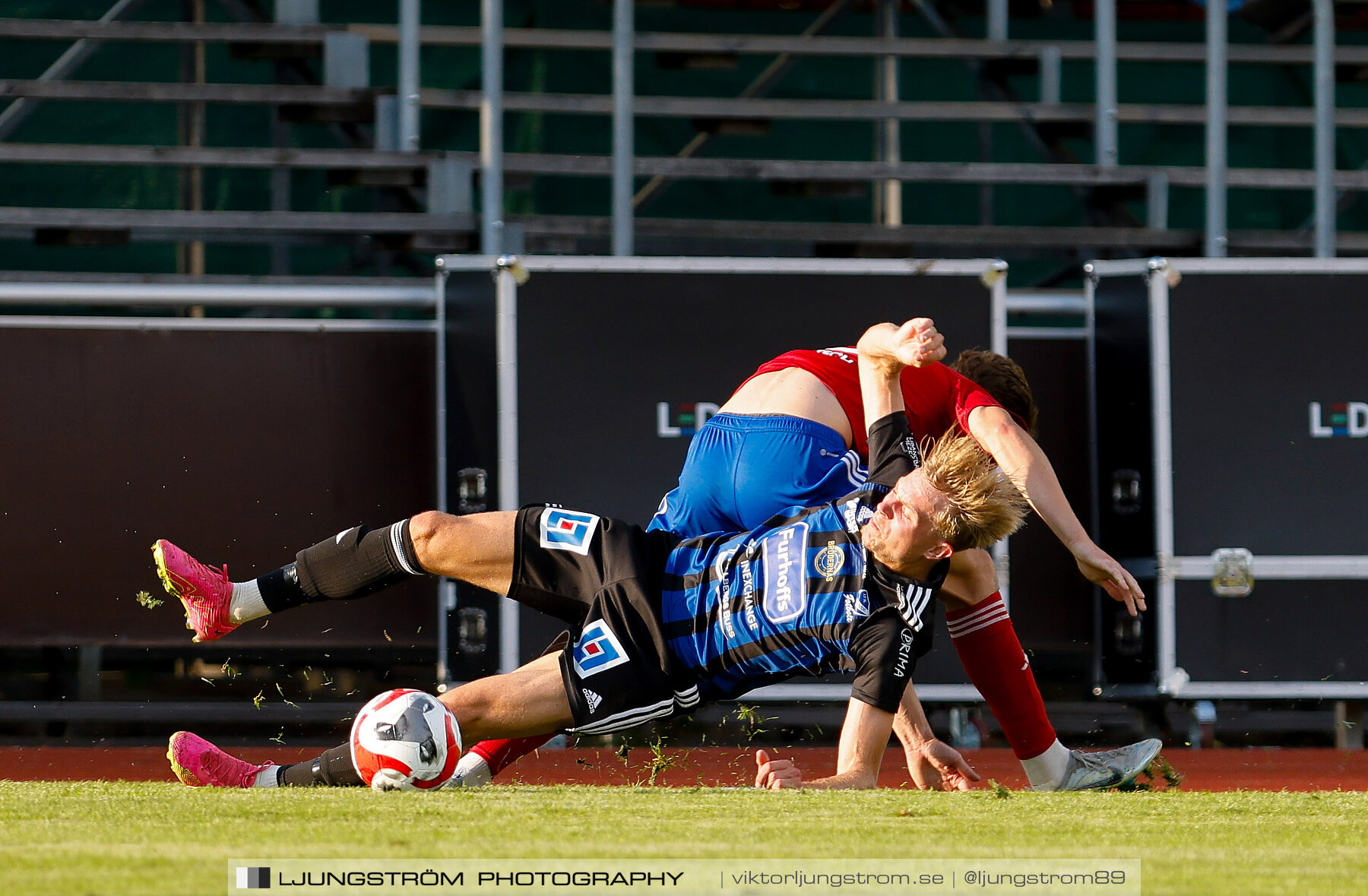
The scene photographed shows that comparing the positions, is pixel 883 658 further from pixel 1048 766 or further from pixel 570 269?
pixel 570 269

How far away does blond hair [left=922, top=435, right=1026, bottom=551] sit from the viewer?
3.79 m

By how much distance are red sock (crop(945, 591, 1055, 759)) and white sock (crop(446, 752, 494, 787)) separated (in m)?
1.32

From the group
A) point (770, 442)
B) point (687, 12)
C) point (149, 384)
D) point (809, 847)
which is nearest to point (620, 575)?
point (770, 442)

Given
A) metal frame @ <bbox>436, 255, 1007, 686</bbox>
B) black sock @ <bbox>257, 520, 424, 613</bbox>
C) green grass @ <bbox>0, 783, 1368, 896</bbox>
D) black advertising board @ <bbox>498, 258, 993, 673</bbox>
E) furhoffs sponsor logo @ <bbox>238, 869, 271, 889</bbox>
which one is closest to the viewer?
furhoffs sponsor logo @ <bbox>238, 869, 271, 889</bbox>

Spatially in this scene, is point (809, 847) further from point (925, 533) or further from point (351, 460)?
point (351, 460)

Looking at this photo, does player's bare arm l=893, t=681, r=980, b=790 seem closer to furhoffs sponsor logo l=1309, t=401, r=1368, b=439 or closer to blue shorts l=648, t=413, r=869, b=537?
blue shorts l=648, t=413, r=869, b=537

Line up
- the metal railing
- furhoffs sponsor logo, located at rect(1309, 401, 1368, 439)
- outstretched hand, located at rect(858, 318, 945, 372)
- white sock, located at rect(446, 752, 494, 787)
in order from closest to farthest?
outstretched hand, located at rect(858, 318, 945, 372) < white sock, located at rect(446, 752, 494, 787) < furhoffs sponsor logo, located at rect(1309, 401, 1368, 439) < the metal railing

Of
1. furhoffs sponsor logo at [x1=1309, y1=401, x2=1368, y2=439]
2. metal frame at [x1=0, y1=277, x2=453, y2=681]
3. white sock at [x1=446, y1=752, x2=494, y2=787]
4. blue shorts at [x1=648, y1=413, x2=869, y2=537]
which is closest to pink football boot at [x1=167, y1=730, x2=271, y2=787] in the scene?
white sock at [x1=446, y1=752, x2=494, y2=787]

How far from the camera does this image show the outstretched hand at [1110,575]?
393cm

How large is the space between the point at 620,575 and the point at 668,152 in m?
5.66

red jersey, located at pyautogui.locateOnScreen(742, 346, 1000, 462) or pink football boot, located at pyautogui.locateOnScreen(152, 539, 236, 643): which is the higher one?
red jersey, located at pyautogui.locateOnScreen(742, 346, 1000, 462)

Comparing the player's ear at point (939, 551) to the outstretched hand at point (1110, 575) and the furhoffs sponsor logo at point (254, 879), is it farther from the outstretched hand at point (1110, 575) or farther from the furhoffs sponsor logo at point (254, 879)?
the furhoffs sponsor logo at point (254, 879)

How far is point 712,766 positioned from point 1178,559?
192 cm

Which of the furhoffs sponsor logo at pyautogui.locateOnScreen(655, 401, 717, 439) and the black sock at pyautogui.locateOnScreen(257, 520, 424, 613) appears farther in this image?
the furhoffs sponsor logo at pyautogui.locateOnScreen(655, 401, 717, 439)
